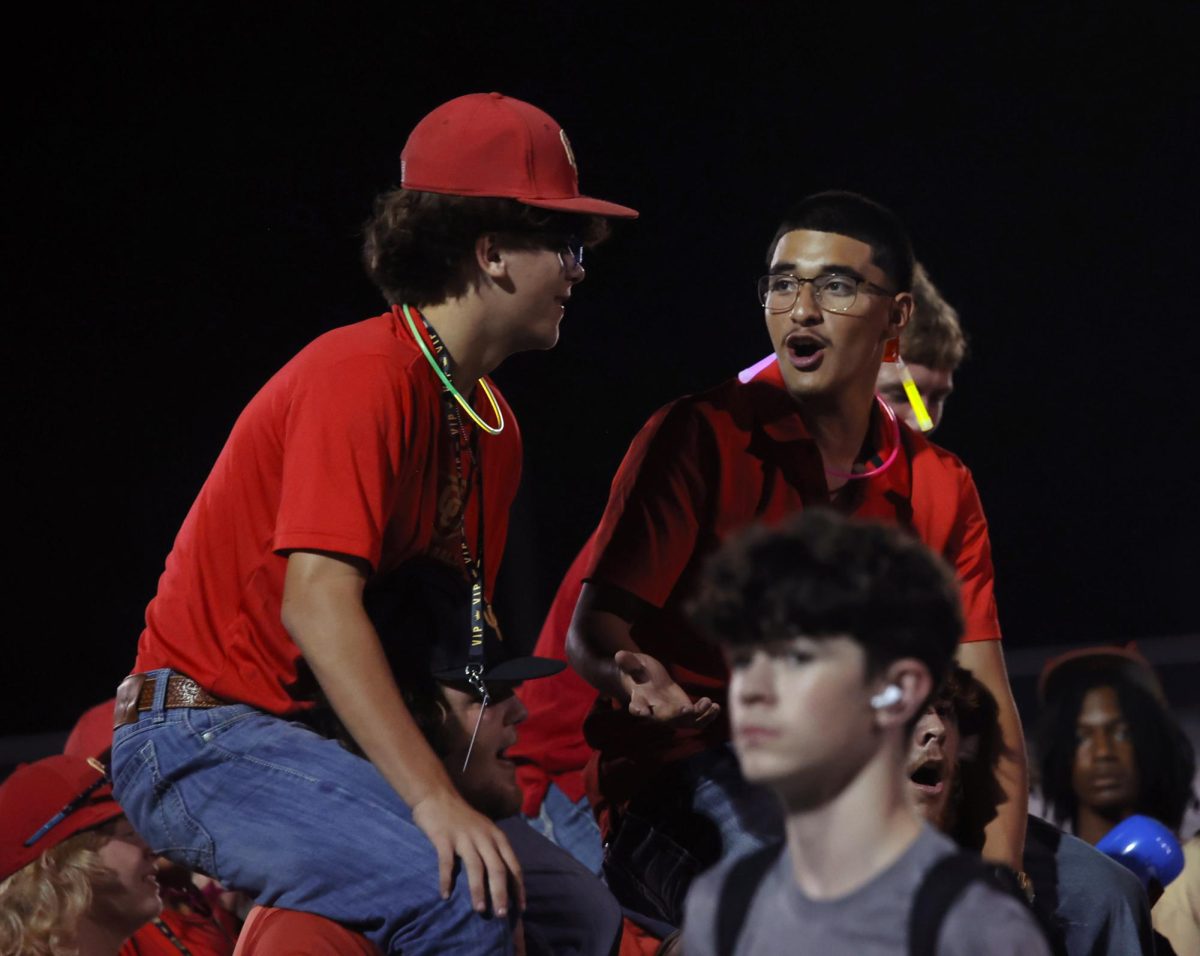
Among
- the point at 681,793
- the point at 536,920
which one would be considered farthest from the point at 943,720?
the point at 536,920

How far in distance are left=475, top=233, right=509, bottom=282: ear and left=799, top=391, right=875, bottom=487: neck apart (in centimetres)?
55

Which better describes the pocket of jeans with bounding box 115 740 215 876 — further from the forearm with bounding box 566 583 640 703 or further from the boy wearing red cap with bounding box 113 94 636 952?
the forearm with bounding box 566 583 640 703

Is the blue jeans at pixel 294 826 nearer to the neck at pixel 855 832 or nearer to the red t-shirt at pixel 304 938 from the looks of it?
the red t-shirt at pixel 304 938

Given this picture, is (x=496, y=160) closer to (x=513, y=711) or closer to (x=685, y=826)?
(x=513, y=711)

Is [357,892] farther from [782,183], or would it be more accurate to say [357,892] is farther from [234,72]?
[782,183]

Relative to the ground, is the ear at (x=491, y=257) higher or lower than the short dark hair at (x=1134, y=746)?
higher

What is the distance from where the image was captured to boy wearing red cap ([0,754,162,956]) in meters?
2.99

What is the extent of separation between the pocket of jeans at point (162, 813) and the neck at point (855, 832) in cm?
98

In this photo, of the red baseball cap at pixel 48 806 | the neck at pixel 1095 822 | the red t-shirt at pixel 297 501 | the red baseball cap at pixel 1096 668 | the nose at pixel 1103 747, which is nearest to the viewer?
the red t-shirt at pixel 297 501

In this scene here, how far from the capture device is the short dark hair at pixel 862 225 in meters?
2.74

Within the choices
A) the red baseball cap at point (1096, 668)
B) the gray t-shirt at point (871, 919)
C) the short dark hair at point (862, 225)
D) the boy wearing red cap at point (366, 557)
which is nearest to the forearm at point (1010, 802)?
the short dark hair at point (862, 225)

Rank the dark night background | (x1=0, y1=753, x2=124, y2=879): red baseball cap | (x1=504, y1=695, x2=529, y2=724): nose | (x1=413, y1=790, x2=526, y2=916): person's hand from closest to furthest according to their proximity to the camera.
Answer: (x1=413, y1=790, x2=526, y2=916): person's hand < (x1=504, y1=695, x2=529, y2=724): nose < (x1=0, y1=753, x2=124, y2=879): red baseball cap < the dark night background

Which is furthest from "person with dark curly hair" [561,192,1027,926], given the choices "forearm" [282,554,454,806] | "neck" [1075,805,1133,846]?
"neck" [1075,805,1133,846]

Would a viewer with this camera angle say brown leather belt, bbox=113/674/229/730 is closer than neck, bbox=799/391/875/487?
Yes
